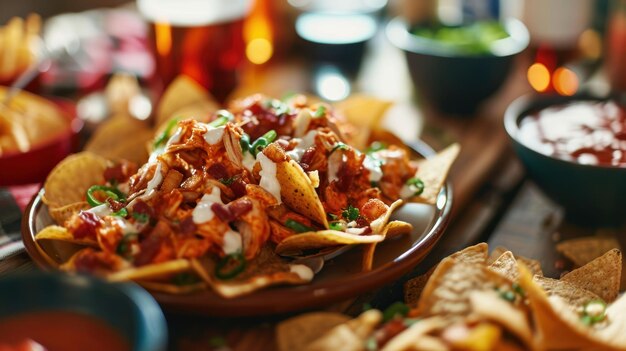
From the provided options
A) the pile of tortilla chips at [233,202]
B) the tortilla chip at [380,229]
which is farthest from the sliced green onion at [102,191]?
the tortilla chip at [380,229]

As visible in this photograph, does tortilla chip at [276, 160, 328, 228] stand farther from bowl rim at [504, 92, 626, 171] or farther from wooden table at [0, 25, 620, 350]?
bowl rim at [504, 92, 626, 171]

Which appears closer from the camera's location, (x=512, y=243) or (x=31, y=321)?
(x=31, y=321)

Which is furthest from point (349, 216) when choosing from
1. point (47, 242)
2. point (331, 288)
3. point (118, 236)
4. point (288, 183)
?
point (47, 242)

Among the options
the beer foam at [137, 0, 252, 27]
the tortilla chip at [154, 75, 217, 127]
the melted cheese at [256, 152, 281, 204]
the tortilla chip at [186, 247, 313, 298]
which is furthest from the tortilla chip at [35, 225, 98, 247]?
the beer foam at [137, 0, 252, 27]

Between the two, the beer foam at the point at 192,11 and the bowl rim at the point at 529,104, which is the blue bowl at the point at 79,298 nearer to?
the bowl rim at the point at 529,104

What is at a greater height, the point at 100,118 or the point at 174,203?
the point at 174,203

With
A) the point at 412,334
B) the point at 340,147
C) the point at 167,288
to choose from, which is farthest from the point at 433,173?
the point at 167,288

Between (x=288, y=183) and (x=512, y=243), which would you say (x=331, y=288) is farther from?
(x=512, y=243)
